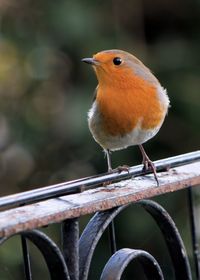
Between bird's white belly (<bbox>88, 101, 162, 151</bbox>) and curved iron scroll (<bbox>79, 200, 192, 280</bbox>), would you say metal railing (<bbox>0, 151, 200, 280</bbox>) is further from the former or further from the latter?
bird's white belly (<bbox>88, 101, 162, 151</bbox>)

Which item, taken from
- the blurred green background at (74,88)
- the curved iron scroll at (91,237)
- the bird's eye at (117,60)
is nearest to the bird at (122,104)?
the bird's eye at (117,60)

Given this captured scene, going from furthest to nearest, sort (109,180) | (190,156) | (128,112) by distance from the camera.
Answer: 1. (128,112)
2. (190,156)
3. (109,180)

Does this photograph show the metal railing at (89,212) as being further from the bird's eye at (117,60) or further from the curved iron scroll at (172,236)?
the bird's eye at (117,60)

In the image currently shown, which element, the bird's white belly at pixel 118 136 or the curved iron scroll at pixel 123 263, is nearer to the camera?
the curved iron scroll at pixel 123 263

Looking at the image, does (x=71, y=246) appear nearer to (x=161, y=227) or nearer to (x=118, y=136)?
(x=161, y=227)

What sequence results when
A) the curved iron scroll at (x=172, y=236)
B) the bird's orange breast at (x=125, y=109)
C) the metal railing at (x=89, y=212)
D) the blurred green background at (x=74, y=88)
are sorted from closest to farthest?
the metal railing at (x=89, y=212) < the curved iron scroll at (x=172, y=236) < the bird's orange breast at (x=125, y=109) < the blurred green background at (x=74, y=88)

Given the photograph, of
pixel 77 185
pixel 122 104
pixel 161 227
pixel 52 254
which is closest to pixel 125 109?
pixel 122 104

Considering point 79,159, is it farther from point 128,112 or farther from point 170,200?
point 128,112

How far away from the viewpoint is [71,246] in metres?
1.49

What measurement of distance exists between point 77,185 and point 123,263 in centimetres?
18

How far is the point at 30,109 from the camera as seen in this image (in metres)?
4.17

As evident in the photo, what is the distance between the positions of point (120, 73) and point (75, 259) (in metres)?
1.53

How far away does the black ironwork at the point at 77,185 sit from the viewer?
141 centimetres

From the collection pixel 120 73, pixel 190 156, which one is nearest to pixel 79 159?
pixel 120 73
